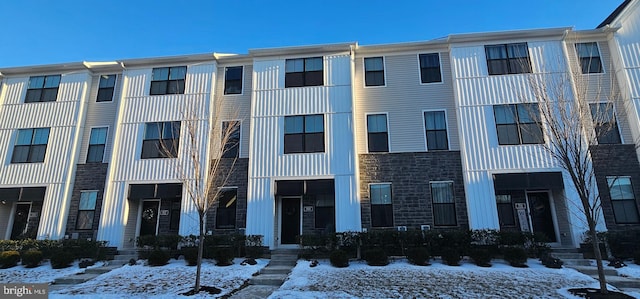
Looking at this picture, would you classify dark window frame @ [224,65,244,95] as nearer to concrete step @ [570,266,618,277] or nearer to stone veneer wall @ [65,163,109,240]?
stone veneer wall @ [65,163,109,240]

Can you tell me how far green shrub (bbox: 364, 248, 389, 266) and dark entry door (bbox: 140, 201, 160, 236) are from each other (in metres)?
8.95

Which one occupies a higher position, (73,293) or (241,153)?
(241,153)

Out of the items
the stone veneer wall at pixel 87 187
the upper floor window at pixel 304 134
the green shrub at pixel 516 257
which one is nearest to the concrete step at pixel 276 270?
the upper floor window at pixel 304 134

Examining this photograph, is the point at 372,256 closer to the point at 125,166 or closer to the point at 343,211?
the point at 343,211

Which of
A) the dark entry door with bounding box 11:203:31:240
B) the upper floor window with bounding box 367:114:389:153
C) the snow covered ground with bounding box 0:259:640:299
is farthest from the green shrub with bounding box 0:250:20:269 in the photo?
the upper floor window with bounding box 367:114:389:153

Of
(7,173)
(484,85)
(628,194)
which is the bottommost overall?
(628,194)

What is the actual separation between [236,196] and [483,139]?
9.71 m

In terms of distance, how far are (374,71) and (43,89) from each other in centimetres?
1493

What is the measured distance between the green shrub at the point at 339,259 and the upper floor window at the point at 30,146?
1321 centimetres

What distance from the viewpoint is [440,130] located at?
549 inches

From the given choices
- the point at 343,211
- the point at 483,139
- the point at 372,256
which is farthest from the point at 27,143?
the point at 483,139

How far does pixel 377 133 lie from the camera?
1417 cm

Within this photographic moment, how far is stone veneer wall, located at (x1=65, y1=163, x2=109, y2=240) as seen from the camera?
14211mm

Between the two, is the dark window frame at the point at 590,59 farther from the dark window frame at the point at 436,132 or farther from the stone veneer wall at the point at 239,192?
the stone veneer wall at the point at 239,192
